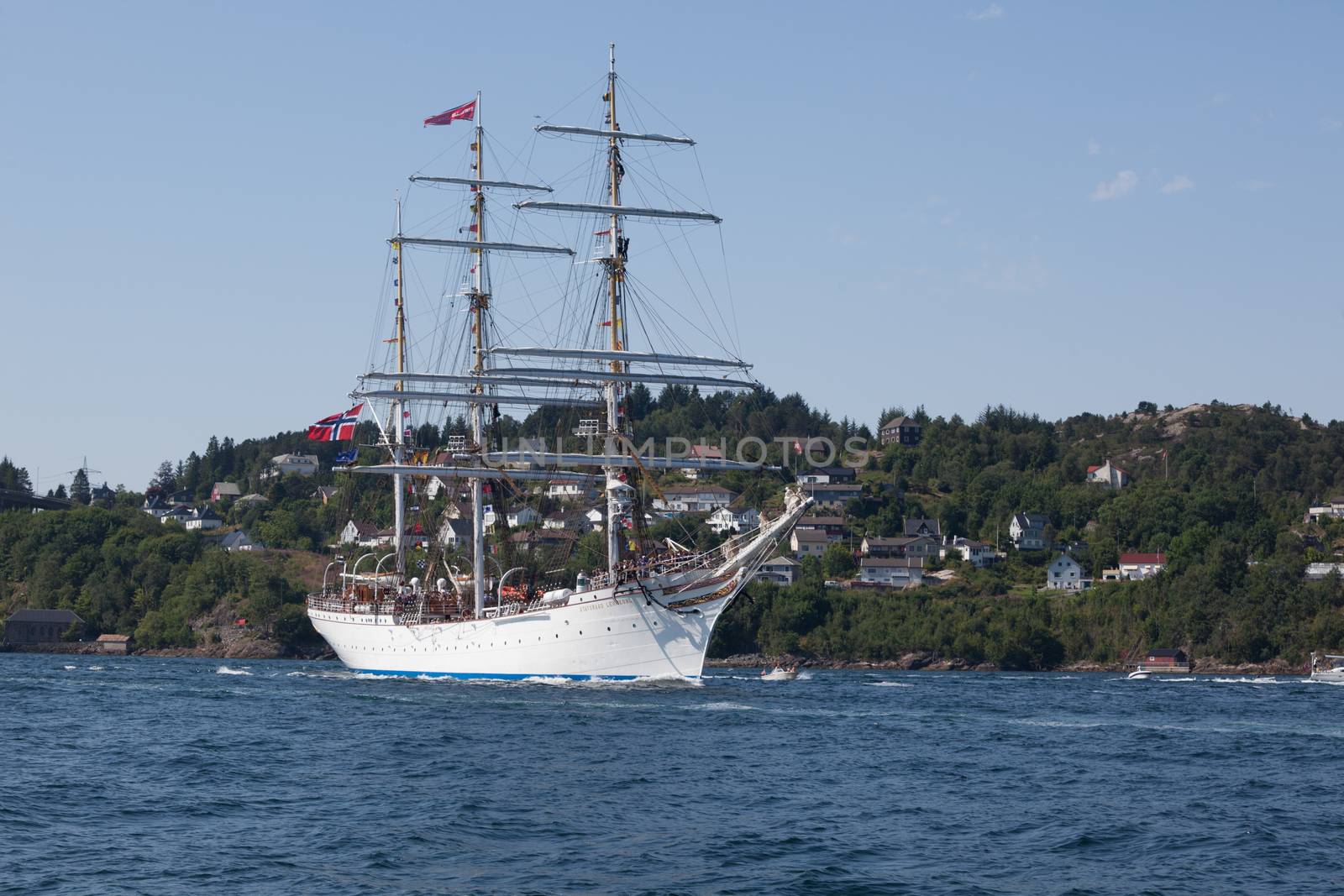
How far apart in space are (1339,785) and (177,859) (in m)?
32.9

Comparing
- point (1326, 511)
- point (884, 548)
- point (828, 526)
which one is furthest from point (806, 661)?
point (1326, 511)

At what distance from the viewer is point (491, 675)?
84.2 metres

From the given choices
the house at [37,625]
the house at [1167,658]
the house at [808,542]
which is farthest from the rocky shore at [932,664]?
the house at [37,625]

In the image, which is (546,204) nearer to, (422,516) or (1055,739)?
(422,516)

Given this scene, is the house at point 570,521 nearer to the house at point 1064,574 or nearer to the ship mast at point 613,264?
the ship mast at point 613,264

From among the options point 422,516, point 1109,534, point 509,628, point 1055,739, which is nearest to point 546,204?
point 509,628

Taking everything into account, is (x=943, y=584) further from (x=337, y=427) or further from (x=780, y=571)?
(x=337, y=427)

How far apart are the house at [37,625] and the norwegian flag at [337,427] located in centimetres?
6945

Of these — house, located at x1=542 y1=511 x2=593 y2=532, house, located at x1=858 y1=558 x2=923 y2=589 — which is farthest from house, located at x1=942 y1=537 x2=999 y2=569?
house, located at x1=542 y1=511 x2=593 y2=532

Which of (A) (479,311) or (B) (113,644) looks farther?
(B) (113,644)

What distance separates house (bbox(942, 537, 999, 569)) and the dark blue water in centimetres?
9357

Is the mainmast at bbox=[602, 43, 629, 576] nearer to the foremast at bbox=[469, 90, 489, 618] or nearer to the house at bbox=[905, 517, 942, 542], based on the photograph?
the foremast at bbox=[469, 90, 489, 618]

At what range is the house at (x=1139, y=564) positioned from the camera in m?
153

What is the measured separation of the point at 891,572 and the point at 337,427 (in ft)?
249
